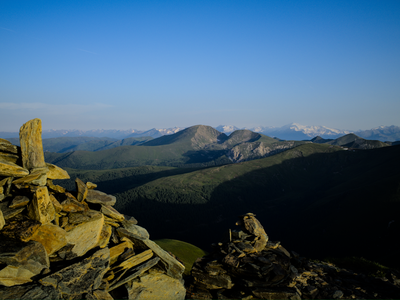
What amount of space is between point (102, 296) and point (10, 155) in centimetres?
1736

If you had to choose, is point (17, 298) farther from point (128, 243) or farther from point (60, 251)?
point (128, 243)

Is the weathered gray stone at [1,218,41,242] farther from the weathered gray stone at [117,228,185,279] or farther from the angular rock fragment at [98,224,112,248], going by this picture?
the weathered gray stone at [117,228,185,279]

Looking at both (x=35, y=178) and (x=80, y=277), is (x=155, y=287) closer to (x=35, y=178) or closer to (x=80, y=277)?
(x=80, y=277)

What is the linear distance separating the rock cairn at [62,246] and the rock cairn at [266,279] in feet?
20.9

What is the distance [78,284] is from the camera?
1781 centimetres

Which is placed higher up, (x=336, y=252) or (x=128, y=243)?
(x=128, y=243)

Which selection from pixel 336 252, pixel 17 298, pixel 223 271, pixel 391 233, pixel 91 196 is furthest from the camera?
pixel 336 252

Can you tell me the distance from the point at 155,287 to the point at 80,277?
25.2 ft

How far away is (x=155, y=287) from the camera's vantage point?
73.0ft

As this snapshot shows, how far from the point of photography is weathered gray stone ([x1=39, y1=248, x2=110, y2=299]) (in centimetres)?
1695

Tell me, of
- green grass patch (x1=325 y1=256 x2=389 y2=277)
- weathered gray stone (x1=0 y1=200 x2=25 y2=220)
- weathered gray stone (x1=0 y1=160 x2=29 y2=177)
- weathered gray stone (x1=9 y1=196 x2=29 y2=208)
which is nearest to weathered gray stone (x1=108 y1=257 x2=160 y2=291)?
weathered gray stone (x1=0 y1=200 x2=25 y2=220)

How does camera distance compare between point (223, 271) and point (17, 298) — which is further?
point (223, 271)

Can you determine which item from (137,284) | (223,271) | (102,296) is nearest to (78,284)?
(102,296)

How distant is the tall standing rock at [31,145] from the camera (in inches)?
881
